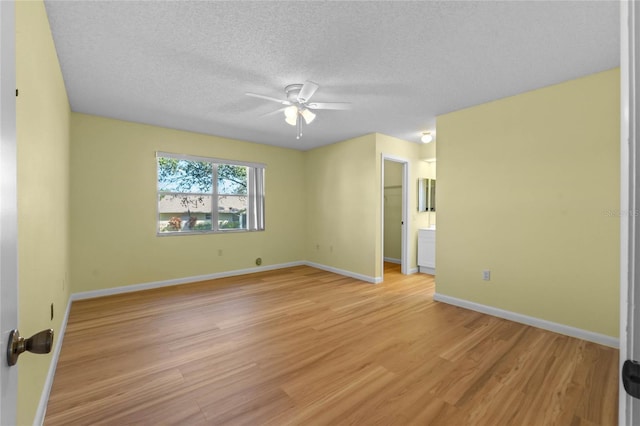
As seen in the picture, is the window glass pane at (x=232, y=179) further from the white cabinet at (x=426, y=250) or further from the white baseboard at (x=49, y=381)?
the white cabinet at (x=426, y=250)

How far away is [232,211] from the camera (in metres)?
5.39

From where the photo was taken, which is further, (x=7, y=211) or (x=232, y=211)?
(x=232, y=211)

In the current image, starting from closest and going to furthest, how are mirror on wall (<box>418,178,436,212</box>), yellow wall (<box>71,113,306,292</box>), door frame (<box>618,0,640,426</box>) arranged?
1. door frame (<box>618,0,640,426</box>)
2. yellow wall (<box>71,113,306,292</box>)
3. mirror on wall (<box>418,178,436,212</box>)

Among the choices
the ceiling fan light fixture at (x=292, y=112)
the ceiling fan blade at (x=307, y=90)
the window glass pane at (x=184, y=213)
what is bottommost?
the window glass pane at (x=184, y=213)

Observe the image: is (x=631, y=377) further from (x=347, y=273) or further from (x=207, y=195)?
(x=207, y=195)

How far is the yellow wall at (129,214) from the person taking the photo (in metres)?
3.88

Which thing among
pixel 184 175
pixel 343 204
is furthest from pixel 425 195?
pixel 184 175

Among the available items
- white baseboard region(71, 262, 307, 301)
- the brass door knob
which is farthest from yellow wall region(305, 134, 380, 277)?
the brass door knob

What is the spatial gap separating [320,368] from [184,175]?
3.94m

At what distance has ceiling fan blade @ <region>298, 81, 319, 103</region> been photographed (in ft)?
8.49

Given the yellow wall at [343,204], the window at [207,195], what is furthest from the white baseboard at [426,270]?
the window at [207,195]

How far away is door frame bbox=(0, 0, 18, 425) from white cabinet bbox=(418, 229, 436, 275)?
5.42 metres

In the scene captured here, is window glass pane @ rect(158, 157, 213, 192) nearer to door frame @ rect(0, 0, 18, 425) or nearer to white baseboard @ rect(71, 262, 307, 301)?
white baseboard @ rect(71, 262, 307, 301)

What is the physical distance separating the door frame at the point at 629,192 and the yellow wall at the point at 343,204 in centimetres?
420
